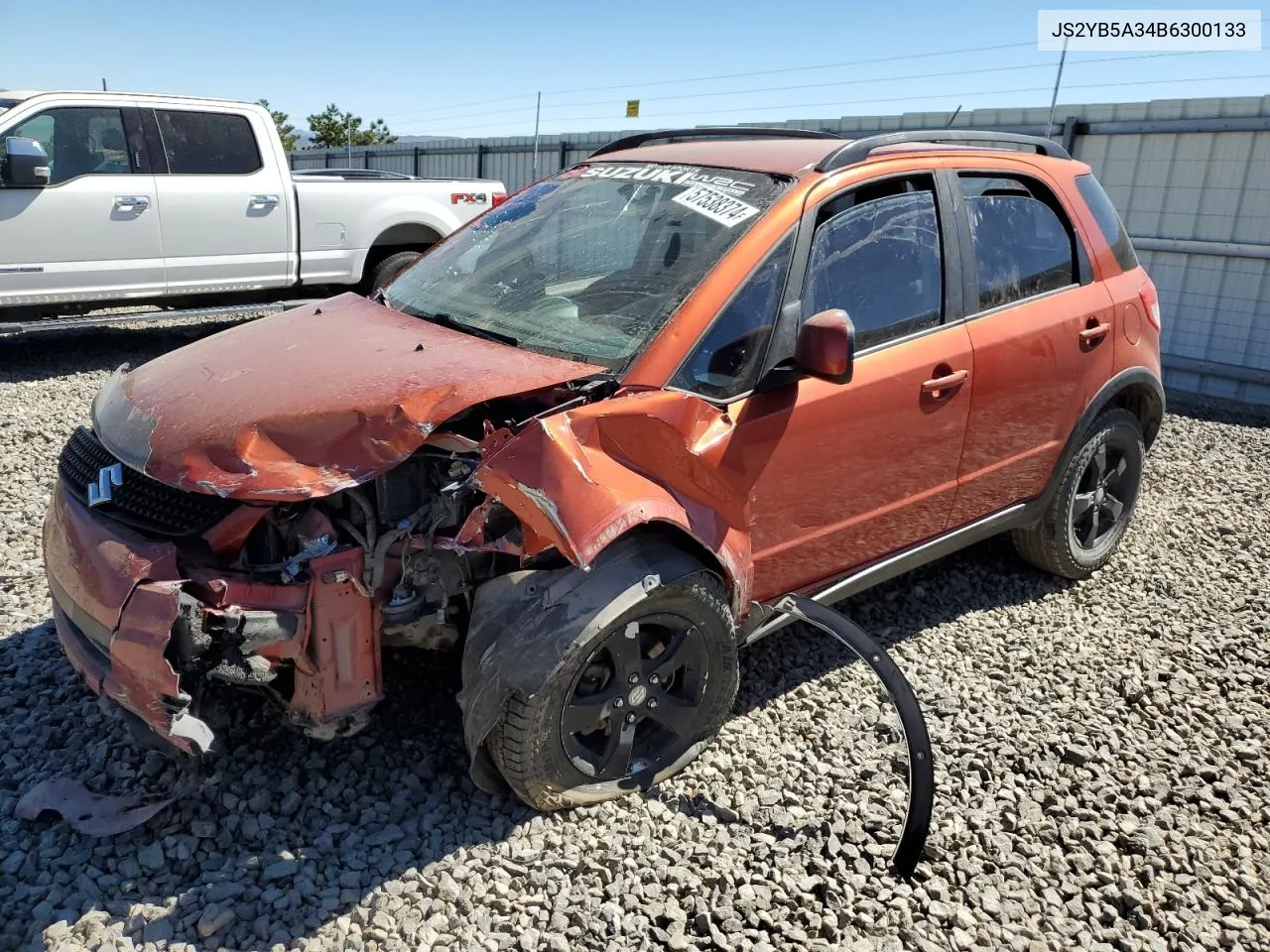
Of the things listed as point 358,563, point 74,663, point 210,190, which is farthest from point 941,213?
point 210,190

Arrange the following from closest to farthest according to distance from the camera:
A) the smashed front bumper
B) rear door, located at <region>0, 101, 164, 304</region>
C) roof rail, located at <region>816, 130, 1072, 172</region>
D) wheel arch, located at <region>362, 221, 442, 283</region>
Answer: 1. the smashed front bumper
2. roof rail, located at <region>816, 130, 1072, 172</region>
3. rear door, located at <region>0, 101, 164, 304</region>
4. wheel arch, located at <region>362, 221, 442, 283</region>

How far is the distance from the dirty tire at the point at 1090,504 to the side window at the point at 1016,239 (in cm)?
77

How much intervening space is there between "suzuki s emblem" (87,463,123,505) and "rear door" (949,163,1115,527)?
2874 millimetres

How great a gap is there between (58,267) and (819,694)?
21.8 ft

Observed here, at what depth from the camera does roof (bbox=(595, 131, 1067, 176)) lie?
3354 millimetres

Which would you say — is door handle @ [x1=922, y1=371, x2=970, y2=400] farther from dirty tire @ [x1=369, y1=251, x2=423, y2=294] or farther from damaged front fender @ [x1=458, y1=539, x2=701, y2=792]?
dirty tire @ [x1=369, y1=251, x2=423, y2=294]

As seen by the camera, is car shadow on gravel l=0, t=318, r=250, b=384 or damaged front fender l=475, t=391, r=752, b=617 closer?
damaged front fender l=475, t=391, r=752, b=617

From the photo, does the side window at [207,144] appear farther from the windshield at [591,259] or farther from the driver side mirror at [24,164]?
the windshield at [591,259]

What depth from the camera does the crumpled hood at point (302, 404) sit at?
8.17 ft

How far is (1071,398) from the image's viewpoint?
400 cm

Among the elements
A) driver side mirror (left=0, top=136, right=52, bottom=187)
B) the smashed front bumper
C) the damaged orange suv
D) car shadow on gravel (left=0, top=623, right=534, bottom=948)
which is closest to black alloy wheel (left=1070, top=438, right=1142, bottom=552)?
the damaged orange suv

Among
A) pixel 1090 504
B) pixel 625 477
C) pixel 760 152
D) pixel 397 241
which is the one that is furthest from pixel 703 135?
pixel 397 241

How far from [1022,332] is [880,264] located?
75 cm

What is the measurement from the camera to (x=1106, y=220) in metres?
4.33
